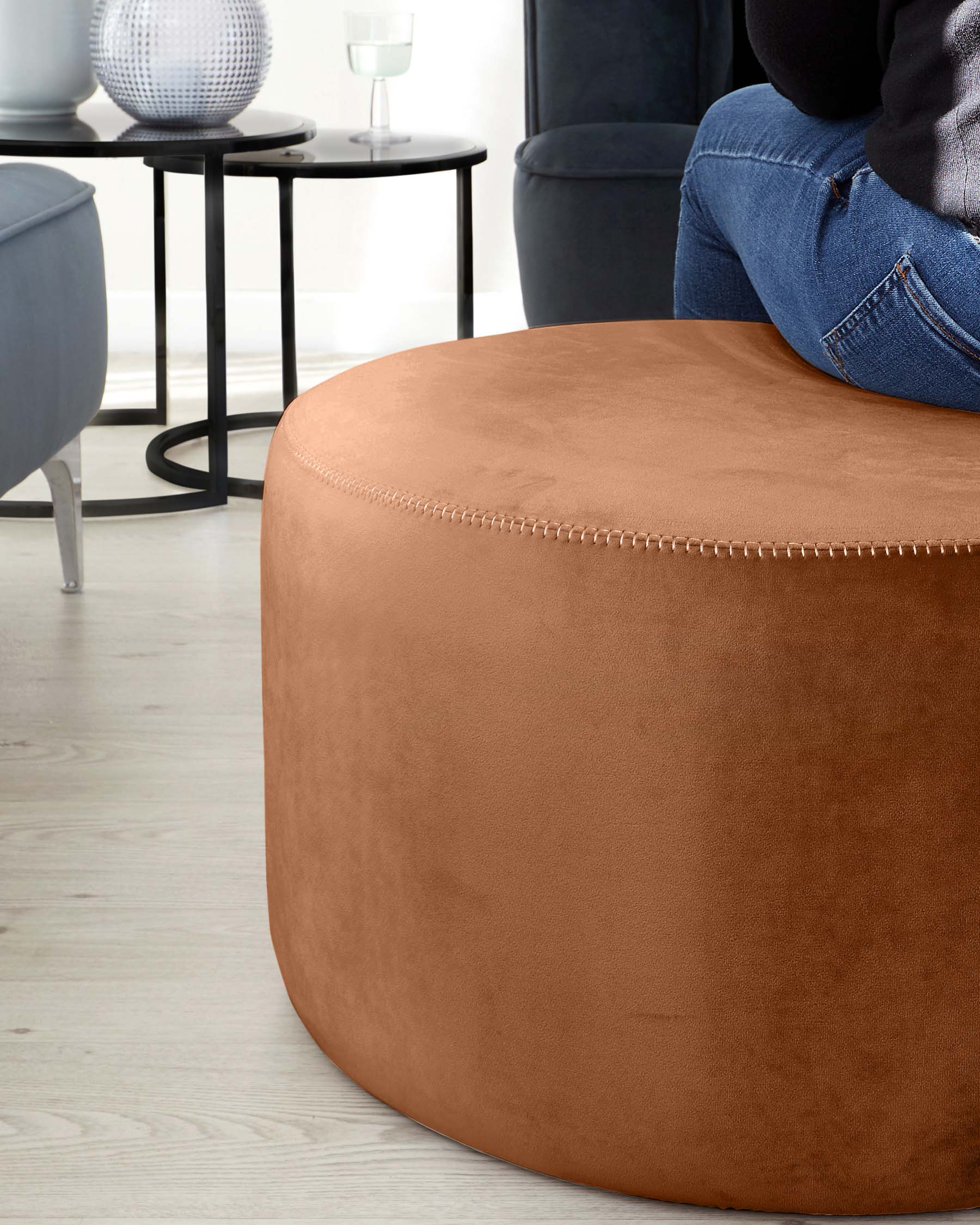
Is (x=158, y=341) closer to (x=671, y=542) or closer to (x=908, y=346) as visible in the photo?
(x=908, y=346)

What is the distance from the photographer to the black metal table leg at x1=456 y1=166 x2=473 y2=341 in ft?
7.87

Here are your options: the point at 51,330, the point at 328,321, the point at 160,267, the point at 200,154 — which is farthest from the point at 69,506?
the point at 328,321

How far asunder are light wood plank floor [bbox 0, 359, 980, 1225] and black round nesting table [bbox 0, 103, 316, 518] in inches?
11.5

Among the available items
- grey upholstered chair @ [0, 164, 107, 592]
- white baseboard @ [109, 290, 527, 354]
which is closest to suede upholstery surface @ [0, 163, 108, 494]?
grey upholstered chair @ [0, 164, 107, 592]

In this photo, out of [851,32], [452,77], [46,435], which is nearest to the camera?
[851,32]

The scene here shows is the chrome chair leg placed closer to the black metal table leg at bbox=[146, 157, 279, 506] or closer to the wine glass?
the black metal table leg at bbox=[146, 157, 279, 506]

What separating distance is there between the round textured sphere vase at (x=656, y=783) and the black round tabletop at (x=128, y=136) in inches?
50.6

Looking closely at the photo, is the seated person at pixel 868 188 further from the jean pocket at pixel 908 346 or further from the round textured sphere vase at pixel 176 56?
the round textured sphere vase at pixel 176 56

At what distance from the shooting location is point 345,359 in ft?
10.9

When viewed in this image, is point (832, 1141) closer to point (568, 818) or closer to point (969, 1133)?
point (969, 1133)

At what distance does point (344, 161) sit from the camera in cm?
226

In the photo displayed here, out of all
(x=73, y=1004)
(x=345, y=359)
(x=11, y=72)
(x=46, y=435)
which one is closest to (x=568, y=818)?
(x=73, y=1004)

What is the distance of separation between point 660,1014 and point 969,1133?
19 centimetres

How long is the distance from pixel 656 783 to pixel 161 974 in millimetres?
523
